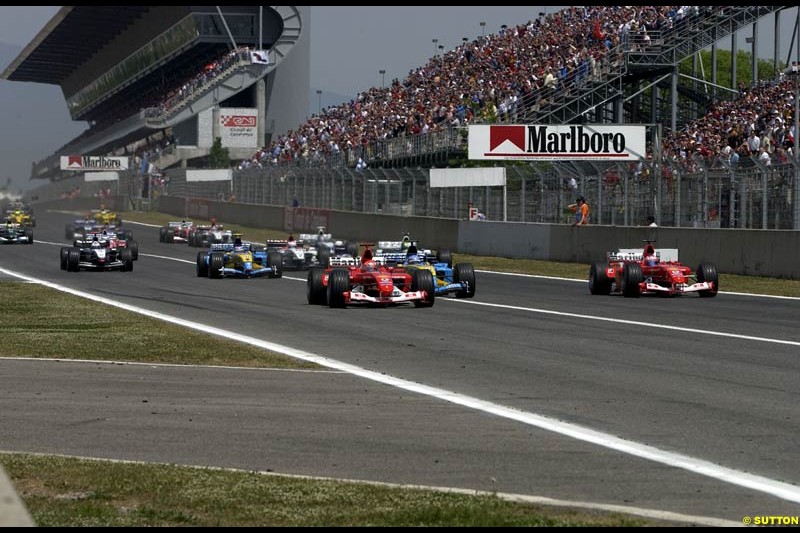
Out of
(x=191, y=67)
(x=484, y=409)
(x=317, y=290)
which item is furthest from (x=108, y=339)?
(x=191, y=67)

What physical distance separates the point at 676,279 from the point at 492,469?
49.2ft

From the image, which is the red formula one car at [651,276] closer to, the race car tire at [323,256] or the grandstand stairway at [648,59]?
the race car tire at [323,256]

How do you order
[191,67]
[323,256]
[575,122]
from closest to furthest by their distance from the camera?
[323,256], [575,122], [191,67]

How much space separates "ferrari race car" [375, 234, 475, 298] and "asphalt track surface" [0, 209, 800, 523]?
343cm

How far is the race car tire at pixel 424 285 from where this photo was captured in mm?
20422

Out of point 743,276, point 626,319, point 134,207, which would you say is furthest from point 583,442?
point 134,207

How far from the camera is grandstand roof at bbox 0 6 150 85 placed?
104 metres

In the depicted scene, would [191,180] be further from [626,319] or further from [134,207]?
[626,319]

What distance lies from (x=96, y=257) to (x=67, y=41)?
9255cm

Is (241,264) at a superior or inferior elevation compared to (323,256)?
inferior

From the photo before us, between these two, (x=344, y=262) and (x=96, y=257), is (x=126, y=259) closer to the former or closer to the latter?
(x=96, y=257)

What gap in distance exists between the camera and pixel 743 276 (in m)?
27.0

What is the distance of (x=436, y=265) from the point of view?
22859 mm

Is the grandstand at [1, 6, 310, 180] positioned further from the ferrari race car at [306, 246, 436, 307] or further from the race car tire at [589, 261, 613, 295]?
the ferrari race car at [306, 246, 436, 307]
